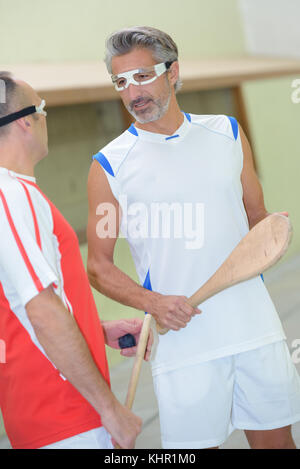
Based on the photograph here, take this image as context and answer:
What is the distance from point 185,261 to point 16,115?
0.63 meters

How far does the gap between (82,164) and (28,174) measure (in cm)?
438

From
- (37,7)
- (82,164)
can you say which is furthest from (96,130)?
(37,7)

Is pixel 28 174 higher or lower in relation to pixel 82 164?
higher

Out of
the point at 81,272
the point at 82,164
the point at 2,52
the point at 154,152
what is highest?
the point at 2,52

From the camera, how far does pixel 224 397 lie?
6.01ft

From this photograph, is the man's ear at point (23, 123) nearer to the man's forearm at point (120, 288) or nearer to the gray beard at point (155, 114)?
the gray beard at point (155, 114)

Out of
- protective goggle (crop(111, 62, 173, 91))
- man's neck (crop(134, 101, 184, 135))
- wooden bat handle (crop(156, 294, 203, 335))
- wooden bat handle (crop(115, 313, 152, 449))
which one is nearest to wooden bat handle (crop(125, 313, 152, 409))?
wooden bat handle (crop(115, 313, 152, 449))

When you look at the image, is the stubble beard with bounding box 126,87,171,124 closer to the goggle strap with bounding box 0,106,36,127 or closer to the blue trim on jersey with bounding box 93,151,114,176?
the blue trim on jersey with bounding box 93,151,114,176

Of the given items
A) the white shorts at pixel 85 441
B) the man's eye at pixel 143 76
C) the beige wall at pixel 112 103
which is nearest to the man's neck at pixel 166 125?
the man's eye at pixel 143 76

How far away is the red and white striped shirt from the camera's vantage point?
1.36 meters

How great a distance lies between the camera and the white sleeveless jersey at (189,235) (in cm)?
185

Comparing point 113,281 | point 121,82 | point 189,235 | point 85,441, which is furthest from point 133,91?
point 85,441

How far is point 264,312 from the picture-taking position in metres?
1.88
